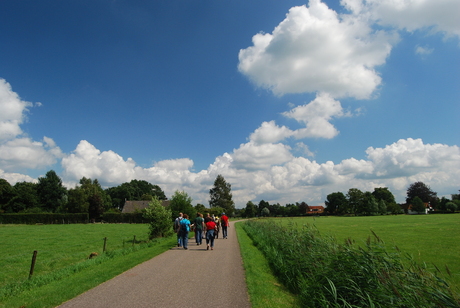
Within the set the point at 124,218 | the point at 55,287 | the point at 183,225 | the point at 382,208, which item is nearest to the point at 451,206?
the point at 382,208

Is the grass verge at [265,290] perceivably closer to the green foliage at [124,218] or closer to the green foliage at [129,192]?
the green foliage at [124,218]

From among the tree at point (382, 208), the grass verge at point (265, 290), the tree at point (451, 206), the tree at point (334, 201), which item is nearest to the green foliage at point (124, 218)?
the grass verge at point (265, 290)

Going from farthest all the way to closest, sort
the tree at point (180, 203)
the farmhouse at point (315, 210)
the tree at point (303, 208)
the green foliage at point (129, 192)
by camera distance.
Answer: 1. the farmhouse at point (315, 210)
2. the tree at point (303, 208)
3. the green foliage at point (129, 192)
4. the tree at point (180, 203)

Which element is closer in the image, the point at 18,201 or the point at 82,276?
the point at 82,276

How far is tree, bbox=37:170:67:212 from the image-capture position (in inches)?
3469

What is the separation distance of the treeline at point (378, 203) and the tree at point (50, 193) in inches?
2640

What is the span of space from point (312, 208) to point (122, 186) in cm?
10139

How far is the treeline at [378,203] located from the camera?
341 feet

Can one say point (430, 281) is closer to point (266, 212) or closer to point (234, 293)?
point (234, 293)

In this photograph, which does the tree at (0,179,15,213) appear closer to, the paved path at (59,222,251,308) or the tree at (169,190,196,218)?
the tree at (169,190,196,218)

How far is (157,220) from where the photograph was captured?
68.7 feet

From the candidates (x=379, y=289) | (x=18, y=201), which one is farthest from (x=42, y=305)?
(x=18, y=201)

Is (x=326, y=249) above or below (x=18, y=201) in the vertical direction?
below

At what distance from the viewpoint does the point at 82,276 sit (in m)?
8.87
